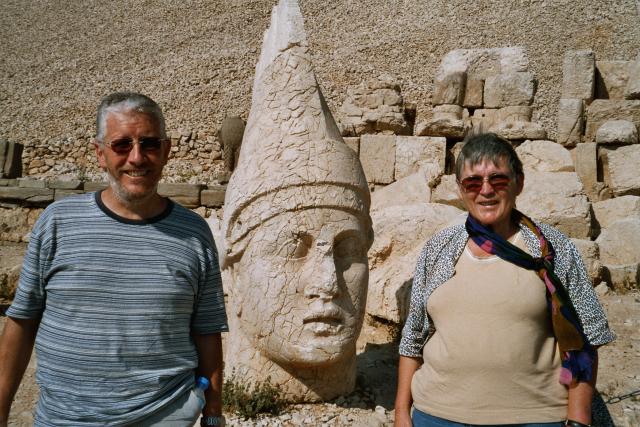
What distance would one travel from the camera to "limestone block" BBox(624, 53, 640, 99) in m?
8.16

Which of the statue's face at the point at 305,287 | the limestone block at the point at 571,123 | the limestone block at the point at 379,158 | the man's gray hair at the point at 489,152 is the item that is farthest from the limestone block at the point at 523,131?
the man's gray hair at the point at 489,152

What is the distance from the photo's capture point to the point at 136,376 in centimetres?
178

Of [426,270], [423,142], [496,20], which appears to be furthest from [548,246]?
[496,20]

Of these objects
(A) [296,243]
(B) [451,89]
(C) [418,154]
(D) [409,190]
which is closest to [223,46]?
(B) [451,89]

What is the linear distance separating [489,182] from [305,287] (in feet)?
4.70

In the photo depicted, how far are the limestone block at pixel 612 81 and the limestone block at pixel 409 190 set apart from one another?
358 cm

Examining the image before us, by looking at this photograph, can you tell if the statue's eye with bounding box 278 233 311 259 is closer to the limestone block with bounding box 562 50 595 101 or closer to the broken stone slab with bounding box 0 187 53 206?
the limestone block with bounding box 562 50 595 101

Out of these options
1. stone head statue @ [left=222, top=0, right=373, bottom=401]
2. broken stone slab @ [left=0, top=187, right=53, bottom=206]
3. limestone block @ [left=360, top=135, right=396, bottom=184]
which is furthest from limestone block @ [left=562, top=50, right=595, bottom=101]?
broken stone slab @ [left=0, top=187, right=53, bottom=206]

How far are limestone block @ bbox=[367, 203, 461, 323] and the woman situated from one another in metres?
2.74

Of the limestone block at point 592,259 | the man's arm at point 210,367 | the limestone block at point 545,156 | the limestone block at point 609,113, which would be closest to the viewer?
the man's arm at point 210,367

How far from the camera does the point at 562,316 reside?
1.86 meters

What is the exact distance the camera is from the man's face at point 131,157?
184 cm

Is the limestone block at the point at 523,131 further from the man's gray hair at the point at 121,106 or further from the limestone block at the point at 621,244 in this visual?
the man's gray hair at the point at 121,106

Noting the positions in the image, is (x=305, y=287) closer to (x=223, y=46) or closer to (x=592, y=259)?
(x=592, y=259)
